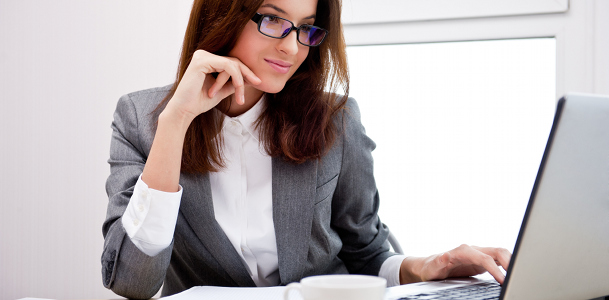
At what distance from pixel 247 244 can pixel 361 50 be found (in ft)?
4.32

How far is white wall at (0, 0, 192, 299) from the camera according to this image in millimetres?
2264

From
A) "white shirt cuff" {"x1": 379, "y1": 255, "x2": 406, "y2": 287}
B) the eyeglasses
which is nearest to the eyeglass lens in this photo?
the eyeglasses

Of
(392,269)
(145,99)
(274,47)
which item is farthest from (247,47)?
(392,269)

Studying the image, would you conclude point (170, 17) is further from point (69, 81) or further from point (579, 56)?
point (579, 56)

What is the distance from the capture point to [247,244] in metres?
1.17

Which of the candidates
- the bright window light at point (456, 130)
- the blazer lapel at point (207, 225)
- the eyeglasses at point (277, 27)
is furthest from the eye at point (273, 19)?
the bright window light at point (456, 130)

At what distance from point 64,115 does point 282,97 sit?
143 cm

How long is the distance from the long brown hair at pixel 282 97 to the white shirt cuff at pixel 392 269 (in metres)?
0.31

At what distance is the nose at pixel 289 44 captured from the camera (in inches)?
44.8

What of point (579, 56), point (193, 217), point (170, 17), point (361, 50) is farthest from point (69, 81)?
point (579, 56)

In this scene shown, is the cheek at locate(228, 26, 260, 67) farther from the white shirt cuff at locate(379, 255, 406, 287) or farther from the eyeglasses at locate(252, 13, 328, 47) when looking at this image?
the white shirt cuff at locate(379, 255, 406, 287)

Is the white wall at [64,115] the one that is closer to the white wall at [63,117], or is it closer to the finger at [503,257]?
the white wall at [63,117]

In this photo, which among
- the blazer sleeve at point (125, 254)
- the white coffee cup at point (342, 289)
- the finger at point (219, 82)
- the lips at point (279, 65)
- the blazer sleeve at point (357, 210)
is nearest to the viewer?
the white coffee cup at point (342, 289)

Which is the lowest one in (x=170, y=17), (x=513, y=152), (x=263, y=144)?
(x=513, y=152)
